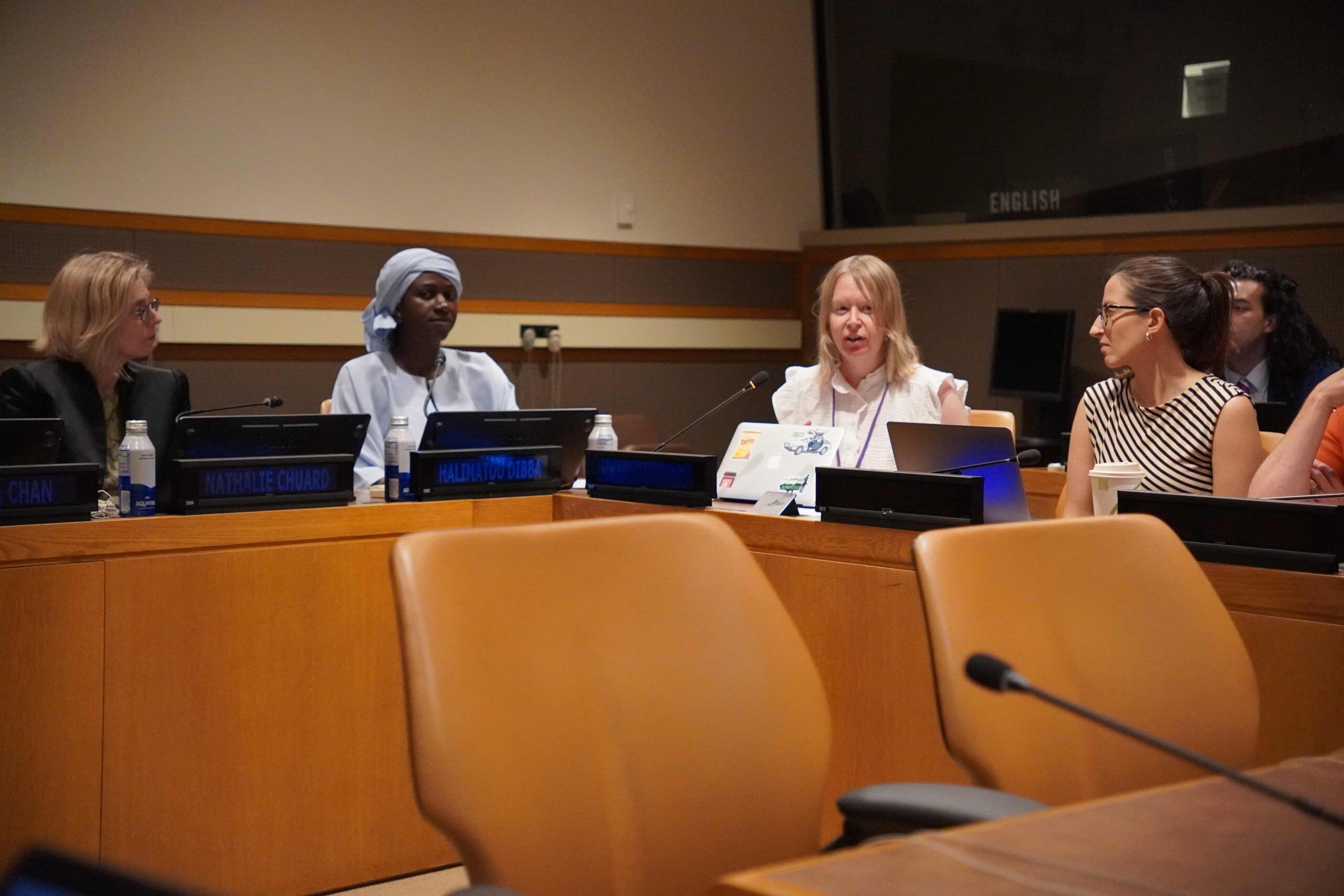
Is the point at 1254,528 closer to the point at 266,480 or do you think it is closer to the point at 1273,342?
the point at 266,480

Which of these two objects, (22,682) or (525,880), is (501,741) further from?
(22,682)

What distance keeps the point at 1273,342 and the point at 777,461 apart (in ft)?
8.74

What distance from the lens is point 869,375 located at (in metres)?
3.76

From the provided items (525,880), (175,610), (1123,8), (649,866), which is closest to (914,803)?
(649,866)

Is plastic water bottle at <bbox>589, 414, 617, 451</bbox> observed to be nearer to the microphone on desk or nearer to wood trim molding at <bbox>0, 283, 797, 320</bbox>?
the microphone on desk

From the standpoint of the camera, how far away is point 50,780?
2.54 meters

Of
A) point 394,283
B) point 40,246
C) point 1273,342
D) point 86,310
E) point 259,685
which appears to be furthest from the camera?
point 40,246

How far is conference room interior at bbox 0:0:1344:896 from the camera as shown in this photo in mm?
1521

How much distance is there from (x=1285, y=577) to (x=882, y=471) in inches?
30.7

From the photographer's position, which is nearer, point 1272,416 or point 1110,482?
point 1110,482

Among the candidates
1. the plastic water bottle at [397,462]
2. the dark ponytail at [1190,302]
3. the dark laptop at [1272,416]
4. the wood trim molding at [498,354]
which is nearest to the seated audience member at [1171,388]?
the dark ponytail at [1190,302]

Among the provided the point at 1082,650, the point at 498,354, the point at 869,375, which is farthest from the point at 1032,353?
the point at 1082,650

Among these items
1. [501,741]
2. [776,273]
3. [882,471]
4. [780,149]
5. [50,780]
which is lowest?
[50,780]

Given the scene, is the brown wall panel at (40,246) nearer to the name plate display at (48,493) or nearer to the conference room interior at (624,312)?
the conference room interior at (624,312)
